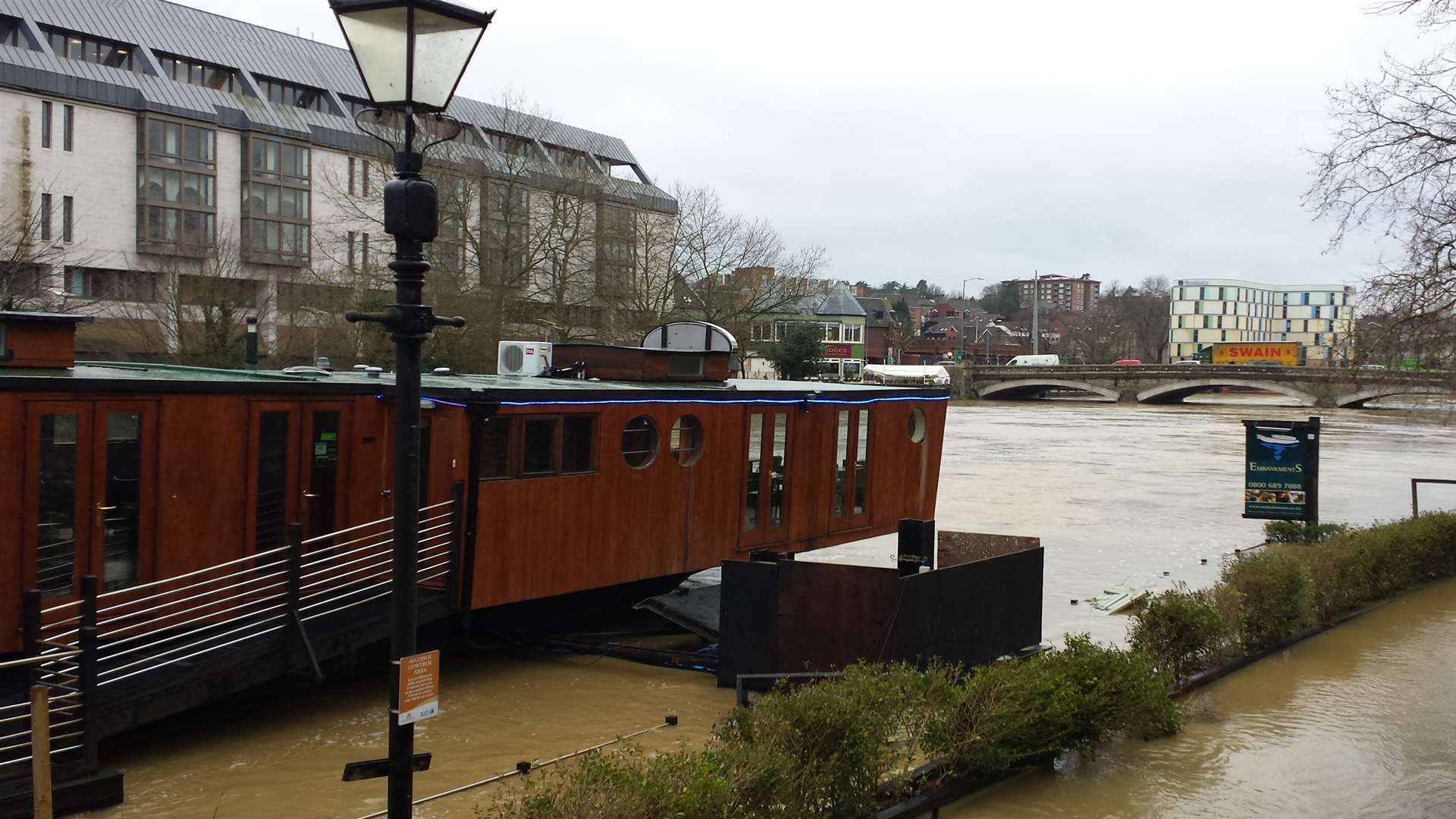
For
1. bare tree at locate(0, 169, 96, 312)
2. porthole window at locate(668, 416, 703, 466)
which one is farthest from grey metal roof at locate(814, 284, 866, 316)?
porthole window at locate(668, 416, 703, 466)

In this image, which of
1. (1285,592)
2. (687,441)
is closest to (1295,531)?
(1285,592)

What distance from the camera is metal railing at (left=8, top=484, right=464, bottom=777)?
8266mm

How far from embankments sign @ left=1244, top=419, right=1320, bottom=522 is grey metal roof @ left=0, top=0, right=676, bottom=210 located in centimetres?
2753

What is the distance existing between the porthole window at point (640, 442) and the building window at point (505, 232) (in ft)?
74.0

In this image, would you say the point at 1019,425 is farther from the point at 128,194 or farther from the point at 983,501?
the point at 128,194

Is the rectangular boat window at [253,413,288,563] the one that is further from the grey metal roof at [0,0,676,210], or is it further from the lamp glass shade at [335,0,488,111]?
the grey metal roof at [0,0,676,210]

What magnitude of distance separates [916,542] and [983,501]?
20312 mm

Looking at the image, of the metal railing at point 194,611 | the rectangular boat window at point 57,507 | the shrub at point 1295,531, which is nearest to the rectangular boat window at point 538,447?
the metal railing at point 194,611

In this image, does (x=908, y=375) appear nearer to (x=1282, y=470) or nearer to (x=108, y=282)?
(x=108, y=282)

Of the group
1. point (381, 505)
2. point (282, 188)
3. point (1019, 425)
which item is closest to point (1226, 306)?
point (1019, 425)

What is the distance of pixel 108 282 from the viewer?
158 ft

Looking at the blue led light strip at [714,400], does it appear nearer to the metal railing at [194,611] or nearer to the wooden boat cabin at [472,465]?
the wooden boat cabin at [472,465]

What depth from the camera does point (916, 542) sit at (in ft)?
39.5

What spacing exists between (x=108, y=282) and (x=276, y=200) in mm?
8729
